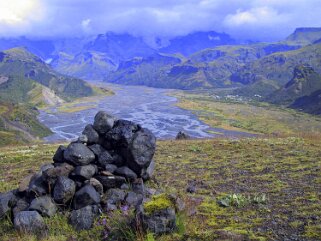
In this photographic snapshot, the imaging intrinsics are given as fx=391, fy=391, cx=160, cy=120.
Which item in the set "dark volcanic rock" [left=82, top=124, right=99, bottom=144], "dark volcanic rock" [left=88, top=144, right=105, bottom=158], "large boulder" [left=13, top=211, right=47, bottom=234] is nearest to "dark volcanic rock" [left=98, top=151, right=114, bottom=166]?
"dark volcanic rock" [left=88, top=144, right=105, bottom=158]

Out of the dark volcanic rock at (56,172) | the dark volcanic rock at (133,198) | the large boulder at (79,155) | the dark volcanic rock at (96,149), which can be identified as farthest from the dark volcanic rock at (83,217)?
the dark volcanic rock at (96,149)

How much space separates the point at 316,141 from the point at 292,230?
70.4 feet

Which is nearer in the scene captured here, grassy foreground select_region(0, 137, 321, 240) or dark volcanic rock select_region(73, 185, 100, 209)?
grassy foreground select_region(0, 137, 321, 240)

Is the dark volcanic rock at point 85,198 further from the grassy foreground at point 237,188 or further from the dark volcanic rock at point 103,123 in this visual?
the dark volcanic rock at point 103,123

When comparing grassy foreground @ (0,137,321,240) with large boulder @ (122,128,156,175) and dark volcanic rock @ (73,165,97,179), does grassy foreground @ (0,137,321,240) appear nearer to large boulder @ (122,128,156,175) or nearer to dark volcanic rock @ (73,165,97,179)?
large boulder @ (122,128,156,175)

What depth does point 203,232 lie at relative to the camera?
1196 cm

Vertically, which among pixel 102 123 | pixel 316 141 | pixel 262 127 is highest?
pixel 102 123

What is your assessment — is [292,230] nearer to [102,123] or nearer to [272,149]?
[102,123]

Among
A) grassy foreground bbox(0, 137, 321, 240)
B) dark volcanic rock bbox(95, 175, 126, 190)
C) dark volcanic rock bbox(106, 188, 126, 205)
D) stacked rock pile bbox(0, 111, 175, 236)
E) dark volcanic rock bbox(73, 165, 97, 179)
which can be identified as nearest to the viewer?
grassy foreground bbox(0, 137, 321, 240)

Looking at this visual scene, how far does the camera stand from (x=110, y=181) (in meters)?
16.4

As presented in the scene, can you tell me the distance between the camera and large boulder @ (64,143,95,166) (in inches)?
653

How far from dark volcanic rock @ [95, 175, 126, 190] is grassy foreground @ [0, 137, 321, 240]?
2355 millimetres

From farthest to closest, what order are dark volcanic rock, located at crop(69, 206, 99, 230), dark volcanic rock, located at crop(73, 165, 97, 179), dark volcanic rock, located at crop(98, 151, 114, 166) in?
1. dark volcanic rock, located at crop(98, 151, 114, 166)
2. dark volcanic rock, located at crop(73, 165, 97, 179)
3. dark volcanic rock, located at crop(69, 206, 99, 230)

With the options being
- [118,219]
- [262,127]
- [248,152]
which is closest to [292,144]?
[248,152]
